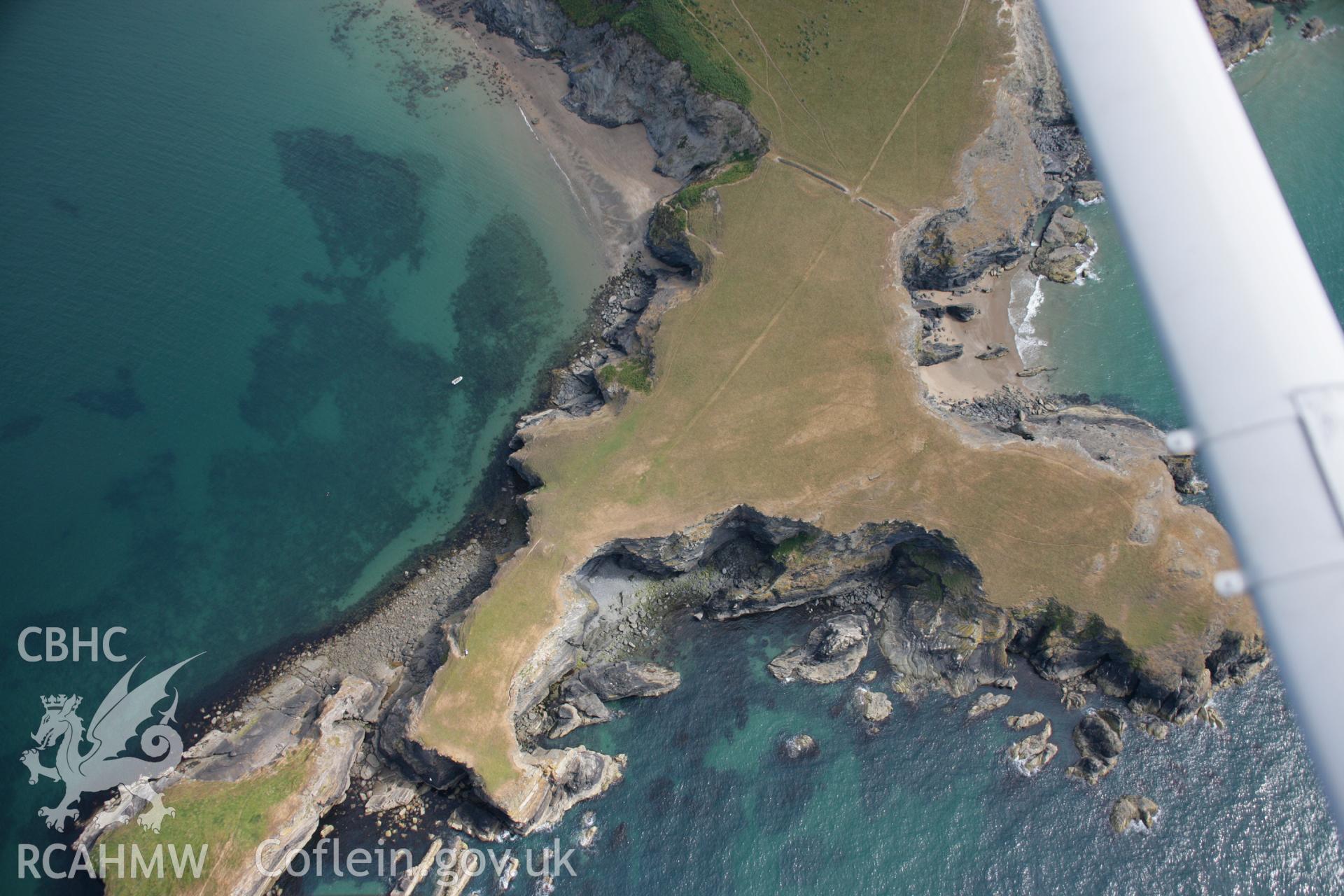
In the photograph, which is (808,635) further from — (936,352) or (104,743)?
(104,743)

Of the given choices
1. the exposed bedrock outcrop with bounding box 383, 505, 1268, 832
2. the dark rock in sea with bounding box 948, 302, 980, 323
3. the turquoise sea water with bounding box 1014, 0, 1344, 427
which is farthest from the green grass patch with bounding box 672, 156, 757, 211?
the exposed bedrock outcrop with bounding box 383, 505, 1268, 832

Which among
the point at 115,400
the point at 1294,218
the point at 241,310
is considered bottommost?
the point at 115,400

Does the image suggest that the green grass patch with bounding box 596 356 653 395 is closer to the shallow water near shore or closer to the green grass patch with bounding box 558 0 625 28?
the shallow water near shore

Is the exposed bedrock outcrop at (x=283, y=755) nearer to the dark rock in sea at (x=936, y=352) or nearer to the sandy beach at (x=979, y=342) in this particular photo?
the dark rock in sea at (x=936, y=352)

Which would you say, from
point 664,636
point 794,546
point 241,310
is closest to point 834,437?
point 794,546

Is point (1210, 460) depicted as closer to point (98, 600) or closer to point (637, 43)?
point (637, 43)

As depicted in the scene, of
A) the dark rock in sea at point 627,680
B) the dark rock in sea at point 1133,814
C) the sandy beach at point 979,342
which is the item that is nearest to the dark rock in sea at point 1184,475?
the sandy beach at point 979,342
